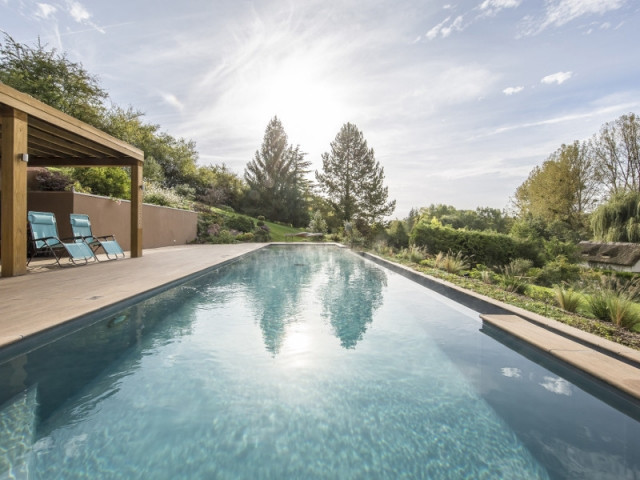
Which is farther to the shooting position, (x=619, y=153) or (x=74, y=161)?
(x=619, y=153)

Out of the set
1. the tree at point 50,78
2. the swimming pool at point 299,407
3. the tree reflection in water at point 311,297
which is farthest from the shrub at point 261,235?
the swimming pool at point 299,407

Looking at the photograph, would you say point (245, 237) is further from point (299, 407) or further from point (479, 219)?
point (479, 219)

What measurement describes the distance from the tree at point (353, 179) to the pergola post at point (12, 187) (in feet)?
74.2

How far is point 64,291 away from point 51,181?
6.53 m

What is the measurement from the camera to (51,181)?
863 cm

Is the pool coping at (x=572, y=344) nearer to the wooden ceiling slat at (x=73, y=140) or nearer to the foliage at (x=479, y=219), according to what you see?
the wooden ceiling slat at (x=73, y=140)

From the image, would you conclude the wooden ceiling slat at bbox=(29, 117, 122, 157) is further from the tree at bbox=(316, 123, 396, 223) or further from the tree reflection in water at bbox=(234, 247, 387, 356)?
the tree at bbox=(316, 123, 396, 223)

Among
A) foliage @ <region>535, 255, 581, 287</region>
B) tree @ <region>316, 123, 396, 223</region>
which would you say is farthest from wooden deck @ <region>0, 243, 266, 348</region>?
tree @ <region>316, 123, 396, 223</region>

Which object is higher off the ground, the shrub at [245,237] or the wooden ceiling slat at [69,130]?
the wooden ceiling slat at [69,130]

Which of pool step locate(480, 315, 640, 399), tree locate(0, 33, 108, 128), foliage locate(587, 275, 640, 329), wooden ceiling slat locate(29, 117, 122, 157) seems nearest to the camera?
pool step locate(480, 315, 640, 399)

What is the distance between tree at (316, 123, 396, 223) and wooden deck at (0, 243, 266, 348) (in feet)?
69.8

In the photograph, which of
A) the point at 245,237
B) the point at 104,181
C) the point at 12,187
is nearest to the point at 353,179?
the point at 245,237

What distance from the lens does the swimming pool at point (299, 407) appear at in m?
1.54

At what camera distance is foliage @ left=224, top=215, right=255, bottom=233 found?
64.9 ft
